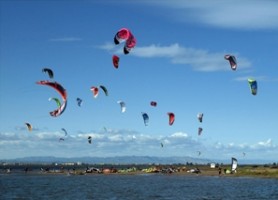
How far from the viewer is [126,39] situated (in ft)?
110

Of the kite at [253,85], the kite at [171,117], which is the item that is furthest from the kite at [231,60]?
the kite at [171,117]

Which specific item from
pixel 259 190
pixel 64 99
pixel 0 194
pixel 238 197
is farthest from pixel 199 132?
pixel 64 99

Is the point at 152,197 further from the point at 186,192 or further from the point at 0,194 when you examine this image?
the point at 0,194

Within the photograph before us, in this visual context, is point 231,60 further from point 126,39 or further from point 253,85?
point 126,39

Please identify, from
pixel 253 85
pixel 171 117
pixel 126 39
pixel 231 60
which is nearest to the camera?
pixel 126 39

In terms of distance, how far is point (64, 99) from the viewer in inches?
1353

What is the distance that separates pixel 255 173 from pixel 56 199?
45086 mm

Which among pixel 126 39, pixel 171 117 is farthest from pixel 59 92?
pixel 171 117

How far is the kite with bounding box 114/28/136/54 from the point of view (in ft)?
110

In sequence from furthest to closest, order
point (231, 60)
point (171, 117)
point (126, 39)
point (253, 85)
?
point (171, 117) < point (253, 85) < point (231, 60) < point (126, 39)

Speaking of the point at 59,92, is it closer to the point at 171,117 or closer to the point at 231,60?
the point at 231,60

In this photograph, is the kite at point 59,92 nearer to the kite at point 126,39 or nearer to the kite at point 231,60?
the kite at point 126,39

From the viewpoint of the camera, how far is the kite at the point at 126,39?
33594 mm

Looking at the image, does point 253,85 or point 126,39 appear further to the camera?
point 253,85
